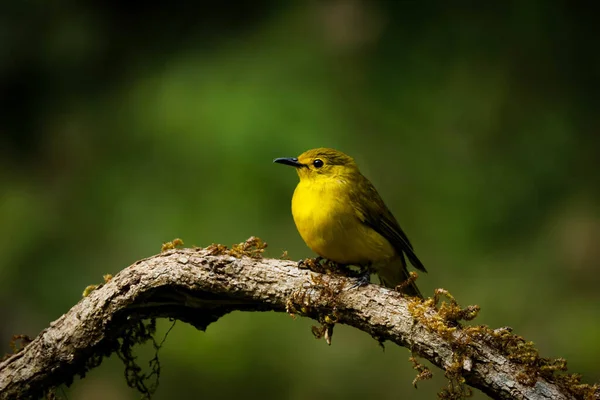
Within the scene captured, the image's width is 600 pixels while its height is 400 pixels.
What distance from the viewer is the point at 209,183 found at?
5527 millimetres

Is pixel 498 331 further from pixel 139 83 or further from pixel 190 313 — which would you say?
pixel 139 83

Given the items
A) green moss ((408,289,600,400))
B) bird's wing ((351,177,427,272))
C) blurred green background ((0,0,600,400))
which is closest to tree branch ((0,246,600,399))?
green moss ((408,289,600,400))

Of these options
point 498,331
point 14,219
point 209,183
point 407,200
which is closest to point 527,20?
point 407,200

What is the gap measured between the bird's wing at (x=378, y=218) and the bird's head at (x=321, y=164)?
0.42 ft

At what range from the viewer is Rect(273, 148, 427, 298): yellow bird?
3598 millimetres

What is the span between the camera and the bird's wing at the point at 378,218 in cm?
374

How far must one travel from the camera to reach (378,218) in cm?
379

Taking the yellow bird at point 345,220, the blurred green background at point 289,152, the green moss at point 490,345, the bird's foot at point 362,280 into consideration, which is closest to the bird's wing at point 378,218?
the yellow bird at point 345,220

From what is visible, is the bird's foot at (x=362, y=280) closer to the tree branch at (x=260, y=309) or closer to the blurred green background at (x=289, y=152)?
the tree branch at (x=260, y=309)

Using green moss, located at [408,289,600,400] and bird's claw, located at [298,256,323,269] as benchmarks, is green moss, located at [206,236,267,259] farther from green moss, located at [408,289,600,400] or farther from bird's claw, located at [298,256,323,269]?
green moss, located at [408,289,600,400]

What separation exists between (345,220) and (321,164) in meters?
0.45

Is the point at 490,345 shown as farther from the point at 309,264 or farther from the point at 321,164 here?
the point at 321,164

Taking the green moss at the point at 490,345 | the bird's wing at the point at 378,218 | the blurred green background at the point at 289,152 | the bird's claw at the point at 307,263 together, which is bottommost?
the green moss at the point at 490,345

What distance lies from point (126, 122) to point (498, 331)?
3.98 meters
